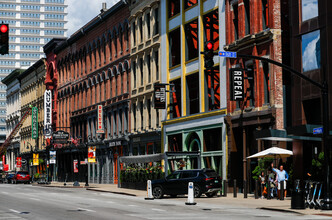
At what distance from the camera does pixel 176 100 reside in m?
50.4

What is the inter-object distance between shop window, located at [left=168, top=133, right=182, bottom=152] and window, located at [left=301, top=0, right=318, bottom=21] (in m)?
18.1

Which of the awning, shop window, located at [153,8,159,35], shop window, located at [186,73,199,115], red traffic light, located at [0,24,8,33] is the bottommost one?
the awning

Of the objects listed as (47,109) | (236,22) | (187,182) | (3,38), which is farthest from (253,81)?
(47,109)

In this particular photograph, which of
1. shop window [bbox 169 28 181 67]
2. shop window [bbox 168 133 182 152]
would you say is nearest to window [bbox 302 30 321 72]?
shop window [bbox 169 28 181 67]

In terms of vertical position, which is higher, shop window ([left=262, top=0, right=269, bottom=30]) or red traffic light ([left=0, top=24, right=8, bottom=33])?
shop window ([left=262, top=0, right=269, bottom=30])

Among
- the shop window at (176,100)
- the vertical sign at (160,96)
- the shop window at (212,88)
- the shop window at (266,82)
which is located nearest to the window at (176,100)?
the shop window at (176,100)

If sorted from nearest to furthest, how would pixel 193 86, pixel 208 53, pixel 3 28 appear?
pixel 3 28 < pixel 208 53 < pixel 193 86

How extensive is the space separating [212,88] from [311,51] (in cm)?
1183

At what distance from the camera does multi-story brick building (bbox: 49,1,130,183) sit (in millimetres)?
61844

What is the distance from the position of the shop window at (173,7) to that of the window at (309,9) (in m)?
17.6

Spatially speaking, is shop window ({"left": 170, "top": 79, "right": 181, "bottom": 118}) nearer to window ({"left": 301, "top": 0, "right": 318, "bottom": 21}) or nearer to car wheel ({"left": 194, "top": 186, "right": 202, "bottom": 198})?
car wheel ({"left": 194, "top": 186, "right": 202, "bottom": 198})

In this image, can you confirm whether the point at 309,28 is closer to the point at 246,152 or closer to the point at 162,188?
the point at 246,152

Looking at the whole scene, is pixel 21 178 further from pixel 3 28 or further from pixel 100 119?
pixel 3 28

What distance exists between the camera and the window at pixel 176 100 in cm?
5006
